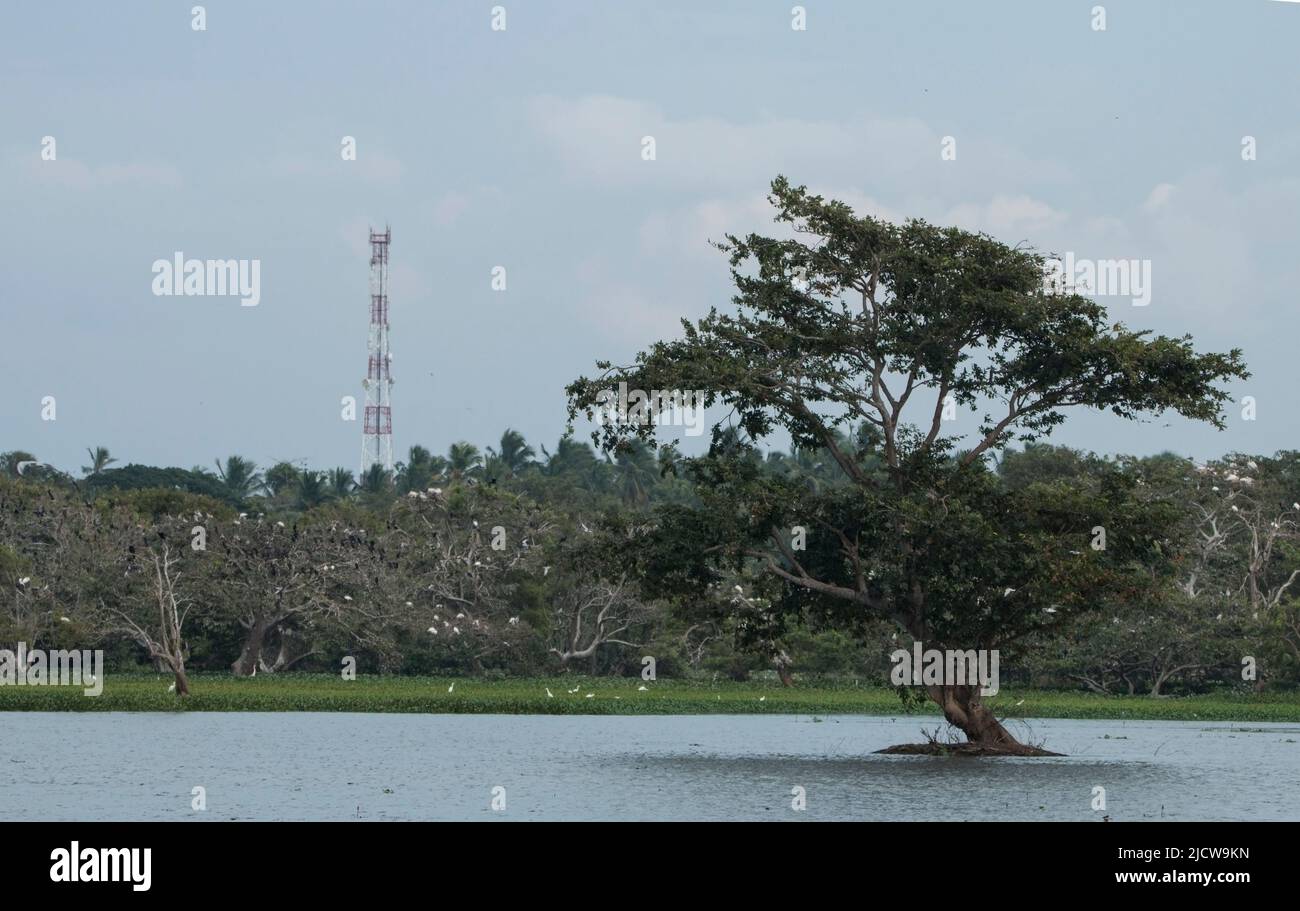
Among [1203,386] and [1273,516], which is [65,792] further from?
[1273,516]

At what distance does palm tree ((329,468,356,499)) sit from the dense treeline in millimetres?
29628

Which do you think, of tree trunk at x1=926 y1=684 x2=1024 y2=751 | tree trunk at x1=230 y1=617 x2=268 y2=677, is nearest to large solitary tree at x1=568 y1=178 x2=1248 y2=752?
tree trunk at x1=926 y1=684 x2=1024 y2=751

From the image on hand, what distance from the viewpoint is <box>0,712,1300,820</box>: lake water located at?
1091 inches

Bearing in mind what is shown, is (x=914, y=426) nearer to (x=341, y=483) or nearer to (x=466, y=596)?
(x=466, y=596)

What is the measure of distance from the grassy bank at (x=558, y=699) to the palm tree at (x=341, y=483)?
131 feet

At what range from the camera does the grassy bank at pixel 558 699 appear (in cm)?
5225

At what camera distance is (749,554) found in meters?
36.0

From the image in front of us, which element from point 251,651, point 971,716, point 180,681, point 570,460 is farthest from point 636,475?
point 971,716

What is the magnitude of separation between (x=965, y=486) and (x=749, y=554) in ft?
14.3

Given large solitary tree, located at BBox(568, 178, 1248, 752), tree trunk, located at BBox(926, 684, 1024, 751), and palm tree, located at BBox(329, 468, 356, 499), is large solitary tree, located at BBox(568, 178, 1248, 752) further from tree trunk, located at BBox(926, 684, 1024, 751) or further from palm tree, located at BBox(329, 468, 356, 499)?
palm tree, located at BBox(329, 468, 356, 499)

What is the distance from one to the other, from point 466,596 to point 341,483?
38.0m

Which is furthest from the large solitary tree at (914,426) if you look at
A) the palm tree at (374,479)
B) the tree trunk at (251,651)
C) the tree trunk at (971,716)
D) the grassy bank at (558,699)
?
the palm tree at (374,479)

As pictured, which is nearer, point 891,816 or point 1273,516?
point 891,816

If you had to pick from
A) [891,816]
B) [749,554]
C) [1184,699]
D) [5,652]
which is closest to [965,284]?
[749,554]
